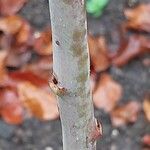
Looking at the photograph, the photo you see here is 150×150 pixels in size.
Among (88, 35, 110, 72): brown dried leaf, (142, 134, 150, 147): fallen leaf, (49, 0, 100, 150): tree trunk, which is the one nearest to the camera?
(49, 0, 100, 150): tree trunk

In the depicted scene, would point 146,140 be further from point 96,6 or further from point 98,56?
Answer: point 96,6

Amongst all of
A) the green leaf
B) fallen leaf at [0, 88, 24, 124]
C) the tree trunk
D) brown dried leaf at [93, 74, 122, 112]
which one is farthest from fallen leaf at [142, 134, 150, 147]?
the tree trunk

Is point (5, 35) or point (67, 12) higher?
point (67, 12)

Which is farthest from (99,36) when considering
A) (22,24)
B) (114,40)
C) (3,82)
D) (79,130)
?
(79,130)

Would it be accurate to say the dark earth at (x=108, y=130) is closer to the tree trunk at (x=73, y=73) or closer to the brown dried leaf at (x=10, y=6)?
the brown dried leaf at (x=10, y=6)

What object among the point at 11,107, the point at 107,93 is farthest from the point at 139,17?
the point at 11,107

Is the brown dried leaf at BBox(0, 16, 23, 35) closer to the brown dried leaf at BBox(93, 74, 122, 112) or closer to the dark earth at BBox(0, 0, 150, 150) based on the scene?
the dark earth at BBox(0, 0, 150, 150)

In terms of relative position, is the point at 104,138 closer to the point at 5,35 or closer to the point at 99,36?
the point at 99,36
